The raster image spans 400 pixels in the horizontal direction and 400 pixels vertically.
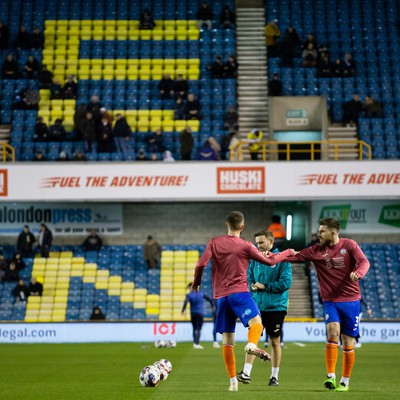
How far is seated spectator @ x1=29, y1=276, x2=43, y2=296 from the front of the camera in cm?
3192

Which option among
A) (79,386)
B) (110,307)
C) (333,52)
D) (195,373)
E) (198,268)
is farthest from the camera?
(333,52)

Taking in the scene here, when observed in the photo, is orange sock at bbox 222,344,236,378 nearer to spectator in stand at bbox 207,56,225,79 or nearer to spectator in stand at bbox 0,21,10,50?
spectator in stand at bbox 207,56,225,79

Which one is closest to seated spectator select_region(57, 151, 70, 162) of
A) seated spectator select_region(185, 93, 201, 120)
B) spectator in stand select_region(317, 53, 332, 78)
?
seated spectator select_region(185, 93, 201, 120)

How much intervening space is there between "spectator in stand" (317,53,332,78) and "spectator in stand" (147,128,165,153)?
6638 millimetres

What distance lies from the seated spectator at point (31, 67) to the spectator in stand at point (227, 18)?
24.2ft

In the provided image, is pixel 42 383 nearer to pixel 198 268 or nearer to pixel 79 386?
pixel 79 386

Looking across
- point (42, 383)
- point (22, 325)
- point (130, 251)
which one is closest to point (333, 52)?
point (130, 251)

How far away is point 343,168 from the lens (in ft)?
102

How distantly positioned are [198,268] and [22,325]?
19035 mm

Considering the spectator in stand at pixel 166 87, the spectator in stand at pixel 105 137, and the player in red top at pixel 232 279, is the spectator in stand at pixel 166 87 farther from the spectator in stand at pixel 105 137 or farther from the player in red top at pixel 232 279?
the player in red top at pixel 232 279

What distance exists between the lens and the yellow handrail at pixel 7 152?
3105cm

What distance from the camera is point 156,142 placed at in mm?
33250

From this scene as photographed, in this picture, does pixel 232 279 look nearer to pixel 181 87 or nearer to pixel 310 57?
pixel 181 87

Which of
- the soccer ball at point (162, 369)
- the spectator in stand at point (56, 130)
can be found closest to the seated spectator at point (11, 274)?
the spectator in stand at point (56, 130)
